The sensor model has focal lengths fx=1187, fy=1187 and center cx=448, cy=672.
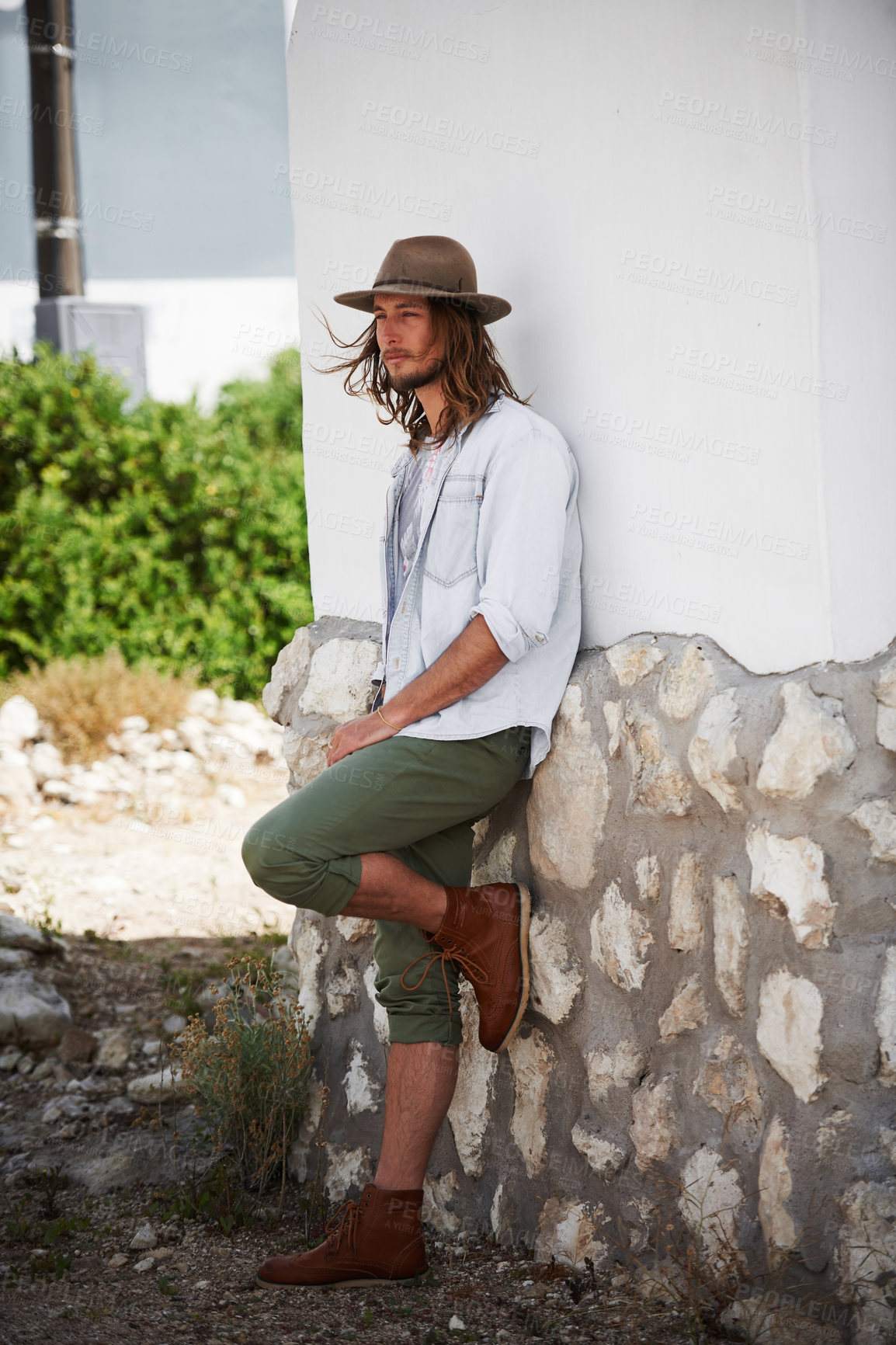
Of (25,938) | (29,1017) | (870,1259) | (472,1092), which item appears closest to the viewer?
(870,1259)

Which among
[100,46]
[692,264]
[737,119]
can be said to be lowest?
[692,264]

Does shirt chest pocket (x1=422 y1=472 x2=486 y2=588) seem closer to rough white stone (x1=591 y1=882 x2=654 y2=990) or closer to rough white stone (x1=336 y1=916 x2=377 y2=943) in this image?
rough white stone (x1=591 y1=882 x2=654 y2=990)

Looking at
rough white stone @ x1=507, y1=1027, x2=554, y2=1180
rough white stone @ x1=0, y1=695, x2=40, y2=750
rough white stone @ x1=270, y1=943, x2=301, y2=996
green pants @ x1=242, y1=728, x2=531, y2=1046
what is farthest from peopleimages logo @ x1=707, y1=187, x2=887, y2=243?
rough white stone @ x1=0, y1=695, x2=40, y2=750

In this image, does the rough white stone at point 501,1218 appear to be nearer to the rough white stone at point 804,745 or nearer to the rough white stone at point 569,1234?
the rough white stone at point 569,1234

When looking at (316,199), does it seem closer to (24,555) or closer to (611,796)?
(611,796)

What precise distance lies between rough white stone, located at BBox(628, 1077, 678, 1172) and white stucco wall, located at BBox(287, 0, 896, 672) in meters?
0.84

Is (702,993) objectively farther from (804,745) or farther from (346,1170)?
(346,1170)

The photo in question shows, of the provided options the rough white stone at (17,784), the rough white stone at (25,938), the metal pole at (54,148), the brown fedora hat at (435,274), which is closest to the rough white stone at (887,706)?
the brown fedora hat at (435,274)

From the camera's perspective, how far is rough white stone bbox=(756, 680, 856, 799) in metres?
1.95

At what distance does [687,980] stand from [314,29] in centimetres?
255

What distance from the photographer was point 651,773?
A: 7.43 ft

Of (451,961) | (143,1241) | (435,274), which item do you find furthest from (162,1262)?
(435,274)

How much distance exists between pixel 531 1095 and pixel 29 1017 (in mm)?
2032

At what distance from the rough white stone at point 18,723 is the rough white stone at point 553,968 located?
5051mm
